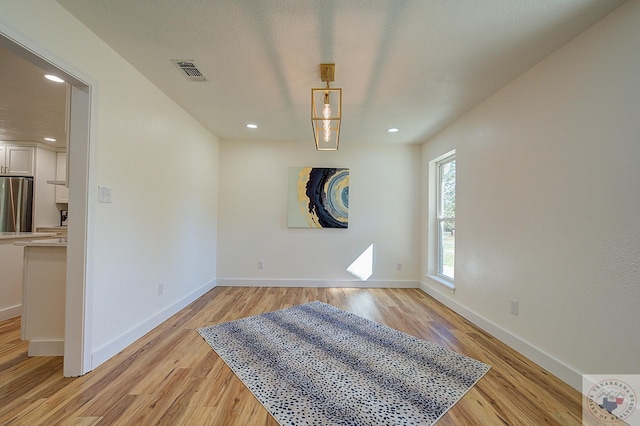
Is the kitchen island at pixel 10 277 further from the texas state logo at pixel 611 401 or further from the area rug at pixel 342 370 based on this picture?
the texas state logo at pixel 611 401

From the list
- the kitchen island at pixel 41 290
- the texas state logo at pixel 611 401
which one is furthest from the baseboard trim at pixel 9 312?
the texas state logo at pixel 611 401

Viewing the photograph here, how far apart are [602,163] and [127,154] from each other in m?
3.41

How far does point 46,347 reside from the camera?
1.89m

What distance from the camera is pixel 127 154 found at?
2064 millimetres

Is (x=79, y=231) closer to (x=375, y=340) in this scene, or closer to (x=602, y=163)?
(x=375, y=340)

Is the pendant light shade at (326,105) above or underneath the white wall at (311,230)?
above

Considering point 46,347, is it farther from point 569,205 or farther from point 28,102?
point 569,205

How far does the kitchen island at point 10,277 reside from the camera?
2.53 m

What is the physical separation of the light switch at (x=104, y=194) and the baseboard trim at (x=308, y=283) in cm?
244

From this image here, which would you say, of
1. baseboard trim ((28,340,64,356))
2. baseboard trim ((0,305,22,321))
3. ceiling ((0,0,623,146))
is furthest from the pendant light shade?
baseboard trim ((0,305,22,321))

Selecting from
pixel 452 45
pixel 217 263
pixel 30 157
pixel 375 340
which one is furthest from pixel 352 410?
pixel 30 157

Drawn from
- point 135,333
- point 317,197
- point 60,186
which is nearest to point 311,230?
point 317,197

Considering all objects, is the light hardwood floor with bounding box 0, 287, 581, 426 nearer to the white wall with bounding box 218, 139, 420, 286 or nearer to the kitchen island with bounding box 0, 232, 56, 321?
the kitchen island with bounding box 0, 232, 56, 321

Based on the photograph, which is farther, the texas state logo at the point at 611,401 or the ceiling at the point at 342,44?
the ceiling at the point at 342,44
